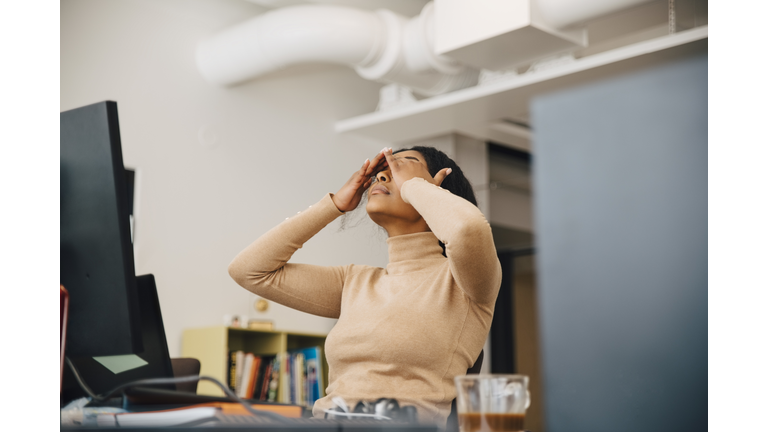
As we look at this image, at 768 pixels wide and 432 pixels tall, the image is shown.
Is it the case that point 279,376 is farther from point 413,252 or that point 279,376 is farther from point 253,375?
point 413,252

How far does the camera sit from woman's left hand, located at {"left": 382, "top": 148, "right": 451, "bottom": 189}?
1.52 meters

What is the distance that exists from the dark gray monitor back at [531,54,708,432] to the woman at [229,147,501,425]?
85.7 inches

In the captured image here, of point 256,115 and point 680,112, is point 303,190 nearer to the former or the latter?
point 256,115

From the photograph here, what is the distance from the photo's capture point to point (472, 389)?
705 mm

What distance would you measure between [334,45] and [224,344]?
1.53m

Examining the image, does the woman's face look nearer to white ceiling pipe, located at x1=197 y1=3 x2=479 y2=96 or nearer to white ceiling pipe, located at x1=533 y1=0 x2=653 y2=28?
white ceiling pipe, located at x1=533 y1=0 x2=653 y2=28

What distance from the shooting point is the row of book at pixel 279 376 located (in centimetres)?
348

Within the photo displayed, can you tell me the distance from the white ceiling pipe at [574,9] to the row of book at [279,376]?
1.96 metres

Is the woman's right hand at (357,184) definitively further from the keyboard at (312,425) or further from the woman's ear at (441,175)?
the keyboard at (312,425)

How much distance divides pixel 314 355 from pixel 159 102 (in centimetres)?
151

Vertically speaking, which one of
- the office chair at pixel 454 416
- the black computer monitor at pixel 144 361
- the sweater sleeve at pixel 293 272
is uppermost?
the sweater sleeve at pixel 293 272

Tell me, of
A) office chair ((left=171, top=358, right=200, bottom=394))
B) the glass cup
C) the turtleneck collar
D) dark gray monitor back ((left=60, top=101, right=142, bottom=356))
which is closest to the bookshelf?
office chair ((left=171, top=358, right=200, bottom=394))

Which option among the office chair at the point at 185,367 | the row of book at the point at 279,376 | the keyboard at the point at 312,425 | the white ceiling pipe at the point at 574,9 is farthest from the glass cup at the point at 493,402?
the row of book at the point at 279,376
